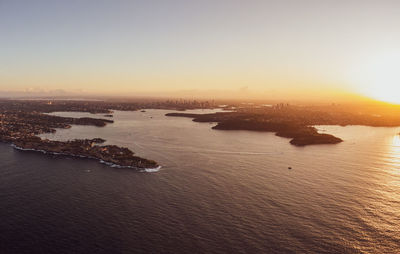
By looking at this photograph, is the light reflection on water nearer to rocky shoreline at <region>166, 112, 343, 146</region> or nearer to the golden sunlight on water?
the golden sunlight on water

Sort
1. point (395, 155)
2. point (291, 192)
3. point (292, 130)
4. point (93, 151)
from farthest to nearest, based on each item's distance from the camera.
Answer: point (292, 130) < point (395, 155) < point (93, 151) < point (291, 192)

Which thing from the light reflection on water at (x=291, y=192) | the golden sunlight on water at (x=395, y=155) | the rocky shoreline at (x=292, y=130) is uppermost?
the rocky shoreline at (x=292, y=130)

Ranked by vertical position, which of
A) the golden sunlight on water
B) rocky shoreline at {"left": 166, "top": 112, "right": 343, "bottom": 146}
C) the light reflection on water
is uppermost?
rocky shoreline at {"left": 166, "top": 112, "right": 343, "bottom": 146}

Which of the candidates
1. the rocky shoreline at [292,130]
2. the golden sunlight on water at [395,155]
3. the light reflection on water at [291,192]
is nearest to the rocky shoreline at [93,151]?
the light reflection on water at [291,192]

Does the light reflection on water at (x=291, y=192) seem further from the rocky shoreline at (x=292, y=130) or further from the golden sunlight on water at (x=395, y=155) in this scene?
the rocky shoreline at (x=292, y=130)

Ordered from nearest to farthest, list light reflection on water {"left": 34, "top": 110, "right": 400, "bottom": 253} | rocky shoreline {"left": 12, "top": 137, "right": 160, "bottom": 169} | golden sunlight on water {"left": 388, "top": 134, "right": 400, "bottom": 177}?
light reflection on water {"left": 34, "top": 110, "right": 400, "bottom": 253}
rocky shoreline {"left": 12, "top": 137, "right": 160, "bottom": 169}
golden sunlight on water {"left": 388, "top": 134, "right": 400, "bottom": 177}

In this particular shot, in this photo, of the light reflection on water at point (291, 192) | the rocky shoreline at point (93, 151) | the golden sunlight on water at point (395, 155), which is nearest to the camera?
the light reflection on water at point (291, 192)

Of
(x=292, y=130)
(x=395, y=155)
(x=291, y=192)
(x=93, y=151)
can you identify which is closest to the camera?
(x=291, y=192)

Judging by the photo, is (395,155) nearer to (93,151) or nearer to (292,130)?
(292,130)

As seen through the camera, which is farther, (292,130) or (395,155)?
(292,130)

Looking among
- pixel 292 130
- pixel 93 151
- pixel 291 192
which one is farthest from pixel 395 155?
pixel 93 151

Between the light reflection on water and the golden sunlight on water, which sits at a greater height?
the golden sunlight on water

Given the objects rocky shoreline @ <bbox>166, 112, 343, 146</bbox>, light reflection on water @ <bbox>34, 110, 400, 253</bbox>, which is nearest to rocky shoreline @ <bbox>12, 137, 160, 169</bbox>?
light reflection on water @ <bbox>34, 110, 400, 253</bbox>
